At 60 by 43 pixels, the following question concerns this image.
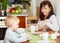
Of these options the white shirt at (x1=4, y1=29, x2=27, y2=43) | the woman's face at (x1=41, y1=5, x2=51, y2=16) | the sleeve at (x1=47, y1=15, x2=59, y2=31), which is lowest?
the white shirt at (x1=4, y1=29, x2=27, y2=43)

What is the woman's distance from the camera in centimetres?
263

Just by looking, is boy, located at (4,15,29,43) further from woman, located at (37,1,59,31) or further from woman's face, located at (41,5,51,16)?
woman's face, located at (41,5,51,16)

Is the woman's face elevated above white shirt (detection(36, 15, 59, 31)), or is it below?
above

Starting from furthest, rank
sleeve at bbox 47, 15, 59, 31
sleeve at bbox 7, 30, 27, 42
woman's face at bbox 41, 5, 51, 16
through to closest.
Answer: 1. woman's face at bbox 41, 5, 51, 16
2. sleeve at bbox 47, 15, 59, 31
3. sleeve at bbox 7, 30, 27, 42

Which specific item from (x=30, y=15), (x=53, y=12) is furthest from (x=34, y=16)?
(x=53, y=12)

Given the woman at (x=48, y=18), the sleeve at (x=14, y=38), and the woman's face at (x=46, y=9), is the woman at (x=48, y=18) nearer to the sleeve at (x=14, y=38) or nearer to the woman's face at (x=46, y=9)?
the woman's face at (x=46, y=9)

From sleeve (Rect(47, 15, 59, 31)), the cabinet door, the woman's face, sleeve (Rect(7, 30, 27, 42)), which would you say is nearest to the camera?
sleeve (Rect(7, 30, 27, 42))

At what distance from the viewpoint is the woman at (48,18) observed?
263 centimetres

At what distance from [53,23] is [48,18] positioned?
0.15 m

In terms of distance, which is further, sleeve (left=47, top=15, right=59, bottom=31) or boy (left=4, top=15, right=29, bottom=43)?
sleeve (left=47, top=15, right=59, bottom=31)

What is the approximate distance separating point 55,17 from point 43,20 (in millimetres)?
258

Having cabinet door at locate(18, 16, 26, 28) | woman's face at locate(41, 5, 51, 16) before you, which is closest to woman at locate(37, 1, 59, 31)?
woman's face at locate(41, 5, 51, 16)

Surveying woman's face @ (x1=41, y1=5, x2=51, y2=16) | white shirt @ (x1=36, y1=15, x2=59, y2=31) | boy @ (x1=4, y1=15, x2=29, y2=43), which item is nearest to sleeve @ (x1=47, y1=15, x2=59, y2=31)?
white shirt @ (x1=36, y1=15, x2=59, y2=31)

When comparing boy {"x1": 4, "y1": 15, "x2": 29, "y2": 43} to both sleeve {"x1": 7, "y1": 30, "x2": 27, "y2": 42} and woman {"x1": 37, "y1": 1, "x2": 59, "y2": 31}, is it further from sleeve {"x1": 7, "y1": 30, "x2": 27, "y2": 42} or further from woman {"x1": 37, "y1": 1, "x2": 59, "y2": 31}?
woman {"x1": 37, "y1": 1, "x2": 59, "y2": 31}
